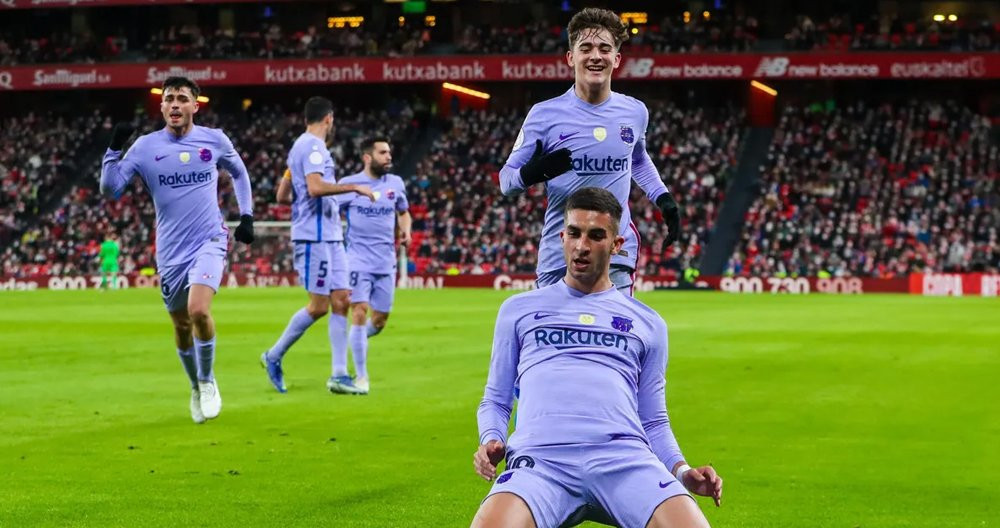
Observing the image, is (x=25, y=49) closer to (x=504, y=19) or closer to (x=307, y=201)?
(x=504, y=19)

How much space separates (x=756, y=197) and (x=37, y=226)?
89.6ft

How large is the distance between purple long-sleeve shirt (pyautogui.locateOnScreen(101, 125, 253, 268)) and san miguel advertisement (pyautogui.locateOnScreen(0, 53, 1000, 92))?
145 ft

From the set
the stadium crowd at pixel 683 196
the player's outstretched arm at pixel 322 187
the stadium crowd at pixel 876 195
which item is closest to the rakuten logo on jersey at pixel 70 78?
the stadium crowd at pixel 683 196

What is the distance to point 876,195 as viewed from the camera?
49281 mm

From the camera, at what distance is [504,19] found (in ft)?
205

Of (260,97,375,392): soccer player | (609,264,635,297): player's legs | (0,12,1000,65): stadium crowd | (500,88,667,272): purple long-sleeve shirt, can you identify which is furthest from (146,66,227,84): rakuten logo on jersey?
(609,264,635,297): player's legs

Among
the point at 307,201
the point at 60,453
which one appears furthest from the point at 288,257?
the point at 60,453

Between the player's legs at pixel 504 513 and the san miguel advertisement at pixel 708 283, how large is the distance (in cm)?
3718

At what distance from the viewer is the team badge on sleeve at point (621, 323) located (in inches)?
224

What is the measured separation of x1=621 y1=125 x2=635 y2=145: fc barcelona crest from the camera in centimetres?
861

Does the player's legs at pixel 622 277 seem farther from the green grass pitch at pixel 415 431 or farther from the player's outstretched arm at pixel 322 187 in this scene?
the player's outstretched arm at pixel 322 187

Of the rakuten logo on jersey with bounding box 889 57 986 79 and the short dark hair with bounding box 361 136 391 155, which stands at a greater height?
the rakuten logo on jersey with bounding box 889 57 986 79

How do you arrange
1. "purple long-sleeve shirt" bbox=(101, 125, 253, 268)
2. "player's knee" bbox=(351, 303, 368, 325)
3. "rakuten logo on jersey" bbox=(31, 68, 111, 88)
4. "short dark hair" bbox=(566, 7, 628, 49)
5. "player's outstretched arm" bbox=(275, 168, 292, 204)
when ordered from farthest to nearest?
1. "rakuten logo on jersey" bbox=(31, 68, 111, 88)
2. "player's knee" bbox=(351, 303, 368, 325)
3. "player's outstretched arm" bbox=(275, 168, 292, 204)
4. "purple long-sleeve shirt" bbox=(101, 125, 253, 268)
5. "short dark hair" bbox=(566, 7, 628, 49)

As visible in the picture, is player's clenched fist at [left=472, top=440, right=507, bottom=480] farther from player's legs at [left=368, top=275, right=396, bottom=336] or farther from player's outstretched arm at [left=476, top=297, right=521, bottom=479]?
player's legs at [left=368, top=275, right=396, bottom=336]
